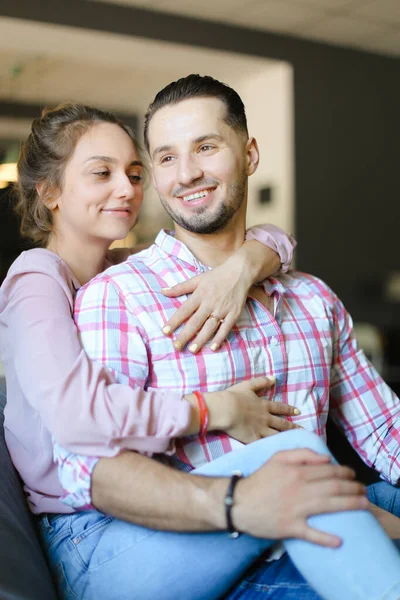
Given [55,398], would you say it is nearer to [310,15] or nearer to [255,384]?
[255,384]

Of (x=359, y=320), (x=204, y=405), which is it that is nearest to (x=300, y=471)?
(x=204, y=405)

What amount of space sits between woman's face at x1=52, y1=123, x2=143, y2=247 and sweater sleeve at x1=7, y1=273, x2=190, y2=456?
51 cm

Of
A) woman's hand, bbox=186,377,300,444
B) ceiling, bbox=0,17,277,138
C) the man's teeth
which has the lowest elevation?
woman's hand, bbox=186,377,300,444

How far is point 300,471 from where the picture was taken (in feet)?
3.71

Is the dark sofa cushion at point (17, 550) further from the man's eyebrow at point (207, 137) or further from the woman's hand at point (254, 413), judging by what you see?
the man's eyebrow at point (207, 137)

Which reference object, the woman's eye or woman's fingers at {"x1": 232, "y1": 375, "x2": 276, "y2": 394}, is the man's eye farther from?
woman's fingers at {"x1": 232, "y1": 375, "x2": 276, "y2": 394}

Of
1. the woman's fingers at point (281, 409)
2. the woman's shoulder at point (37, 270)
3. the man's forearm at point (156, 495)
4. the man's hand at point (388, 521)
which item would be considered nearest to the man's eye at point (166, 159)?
the woman's shoulder at point (37, 270)

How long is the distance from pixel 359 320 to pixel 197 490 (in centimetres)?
576

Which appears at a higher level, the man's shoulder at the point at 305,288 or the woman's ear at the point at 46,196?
the woman's ear at the point at 46,196

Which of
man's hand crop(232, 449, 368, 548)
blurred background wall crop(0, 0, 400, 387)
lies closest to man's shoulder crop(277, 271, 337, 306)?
man's hand crop(232, 449, 368, 548)

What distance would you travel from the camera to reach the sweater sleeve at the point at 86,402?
1221mm

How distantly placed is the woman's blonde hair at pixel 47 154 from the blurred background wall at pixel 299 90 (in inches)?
145

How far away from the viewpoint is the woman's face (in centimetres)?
179

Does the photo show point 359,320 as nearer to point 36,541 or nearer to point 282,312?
point 282,312
